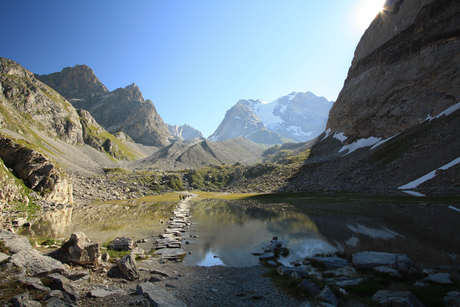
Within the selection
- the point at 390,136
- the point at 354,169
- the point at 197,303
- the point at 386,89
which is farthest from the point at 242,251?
the point at 386,89

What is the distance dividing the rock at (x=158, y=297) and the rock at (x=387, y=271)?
12404 mm

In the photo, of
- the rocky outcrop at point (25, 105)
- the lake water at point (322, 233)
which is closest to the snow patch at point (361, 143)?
the lake water at point (322, 233)

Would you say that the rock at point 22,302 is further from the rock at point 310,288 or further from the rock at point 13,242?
the rock at point 310,288

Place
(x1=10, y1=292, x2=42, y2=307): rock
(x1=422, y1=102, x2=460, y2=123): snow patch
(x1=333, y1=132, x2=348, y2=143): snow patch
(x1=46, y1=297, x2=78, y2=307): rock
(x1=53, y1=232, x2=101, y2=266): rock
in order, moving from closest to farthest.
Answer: (x1=10, y1=292, x2=42, y2=307): rock, (x1=46, y1=297, x2=78, y2=307): rock, (x1=53, y1=232, x2=101, y2=266): rock, (x1=422, y1=102, x2=460, y2=123): snow patch, (x1=333, y1=132, x2=348, y2=143): snow patch

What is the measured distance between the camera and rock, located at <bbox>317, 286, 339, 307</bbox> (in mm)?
10042

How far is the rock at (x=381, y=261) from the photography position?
13.6 m

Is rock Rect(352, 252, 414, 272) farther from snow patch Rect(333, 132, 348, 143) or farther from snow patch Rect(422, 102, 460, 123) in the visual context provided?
snow patch Rect(333, 132, 348, 143)

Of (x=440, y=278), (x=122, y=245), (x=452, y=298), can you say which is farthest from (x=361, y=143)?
(x=122, y=245)

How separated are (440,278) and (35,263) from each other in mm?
22751

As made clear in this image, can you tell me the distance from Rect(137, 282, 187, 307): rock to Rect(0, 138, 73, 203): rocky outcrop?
184ft

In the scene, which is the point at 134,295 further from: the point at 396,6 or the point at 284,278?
the point at 396,6

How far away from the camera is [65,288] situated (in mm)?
9508

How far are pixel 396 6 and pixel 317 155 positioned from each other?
3239 inches

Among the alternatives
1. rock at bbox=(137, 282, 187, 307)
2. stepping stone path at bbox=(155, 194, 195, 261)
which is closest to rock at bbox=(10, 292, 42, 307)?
rock at bbox=(137, 282, 187, 307)
